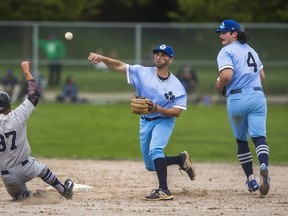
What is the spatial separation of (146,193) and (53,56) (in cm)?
1490

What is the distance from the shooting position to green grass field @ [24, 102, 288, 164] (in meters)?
16.0

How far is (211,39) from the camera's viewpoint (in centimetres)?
2434

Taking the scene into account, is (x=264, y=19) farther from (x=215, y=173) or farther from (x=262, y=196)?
(x=262, y=196)

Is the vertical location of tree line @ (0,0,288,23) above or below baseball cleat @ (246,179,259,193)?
above

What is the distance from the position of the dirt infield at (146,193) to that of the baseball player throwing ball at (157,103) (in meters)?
0.47

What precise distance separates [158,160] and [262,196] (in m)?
1.31

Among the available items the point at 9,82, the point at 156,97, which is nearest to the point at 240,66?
the point at 156,97

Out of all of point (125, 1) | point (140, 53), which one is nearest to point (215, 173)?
point (140, 53)

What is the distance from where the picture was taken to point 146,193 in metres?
10.2

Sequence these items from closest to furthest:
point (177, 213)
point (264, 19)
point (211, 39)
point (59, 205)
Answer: point (177, 213), point (59, 205), point (211, 39), point (264, 19)

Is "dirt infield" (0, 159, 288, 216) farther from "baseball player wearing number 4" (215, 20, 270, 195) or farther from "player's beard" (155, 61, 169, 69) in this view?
"player's beard" (155, 61, 169, 69)

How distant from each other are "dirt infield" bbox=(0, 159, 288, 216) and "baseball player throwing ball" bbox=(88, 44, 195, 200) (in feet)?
1.55

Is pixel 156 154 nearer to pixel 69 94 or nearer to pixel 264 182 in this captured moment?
pixel 264 182

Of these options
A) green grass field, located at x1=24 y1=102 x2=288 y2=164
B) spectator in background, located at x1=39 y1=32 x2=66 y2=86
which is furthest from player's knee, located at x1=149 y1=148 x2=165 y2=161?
spectator in background, located at x1=39 y1=32 x2=66 y2=86
